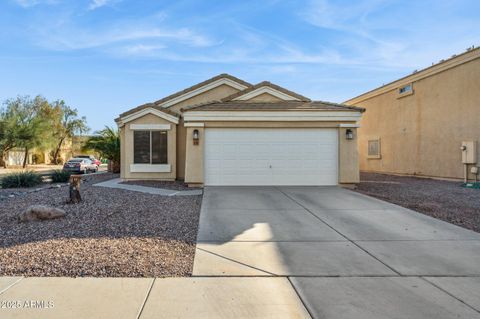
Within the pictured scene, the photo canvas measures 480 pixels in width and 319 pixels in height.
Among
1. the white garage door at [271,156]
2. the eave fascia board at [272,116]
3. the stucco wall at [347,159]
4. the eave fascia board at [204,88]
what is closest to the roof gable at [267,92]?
the eave fascia board at [272,116]

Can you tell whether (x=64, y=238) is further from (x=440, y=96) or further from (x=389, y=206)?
(x=440, y=96)

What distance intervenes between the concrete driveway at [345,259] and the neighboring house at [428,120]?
9.02 metres

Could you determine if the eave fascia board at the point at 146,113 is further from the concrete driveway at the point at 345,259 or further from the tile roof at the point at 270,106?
the concrete driveway at the point at 345,259

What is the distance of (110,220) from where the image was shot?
695 cm

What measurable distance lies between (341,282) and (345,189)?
8.26 metres

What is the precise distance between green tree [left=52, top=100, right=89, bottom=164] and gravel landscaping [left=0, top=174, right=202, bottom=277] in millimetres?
40119

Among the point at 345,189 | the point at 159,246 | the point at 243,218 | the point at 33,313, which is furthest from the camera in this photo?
the point at 345,189

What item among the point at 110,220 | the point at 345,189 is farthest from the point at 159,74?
the point at 110,220

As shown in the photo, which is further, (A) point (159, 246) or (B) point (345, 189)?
(B) point (345, 189)

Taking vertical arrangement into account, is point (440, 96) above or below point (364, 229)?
above

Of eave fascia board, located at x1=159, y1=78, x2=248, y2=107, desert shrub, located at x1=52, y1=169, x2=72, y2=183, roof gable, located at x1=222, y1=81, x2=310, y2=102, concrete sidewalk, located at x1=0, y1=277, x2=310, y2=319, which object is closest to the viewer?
concrete sidewalk, located at x1=0, y1=277, x2=310, y2=319

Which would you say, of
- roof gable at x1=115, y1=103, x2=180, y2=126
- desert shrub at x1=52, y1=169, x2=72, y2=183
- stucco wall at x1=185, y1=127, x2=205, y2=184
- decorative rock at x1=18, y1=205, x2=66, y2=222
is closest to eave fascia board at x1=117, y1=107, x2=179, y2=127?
roof gable at x1=115, y1=103, x2=180, y2=126

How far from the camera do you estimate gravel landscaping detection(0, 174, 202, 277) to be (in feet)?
14.3

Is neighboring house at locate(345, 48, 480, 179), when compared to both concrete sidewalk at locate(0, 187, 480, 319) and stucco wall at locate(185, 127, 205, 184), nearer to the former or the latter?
concrete sidewalk at locate(0, 187, 480, 319)
